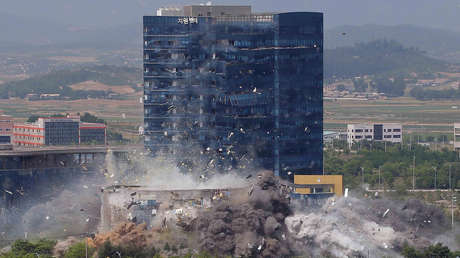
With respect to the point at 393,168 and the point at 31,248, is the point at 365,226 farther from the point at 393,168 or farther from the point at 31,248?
the point at 393,168

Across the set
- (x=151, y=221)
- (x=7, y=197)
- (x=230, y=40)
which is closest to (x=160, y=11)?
(x=230, y=40)

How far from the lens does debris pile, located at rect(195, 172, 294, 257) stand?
107938 millimetres

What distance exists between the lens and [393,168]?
176 meters

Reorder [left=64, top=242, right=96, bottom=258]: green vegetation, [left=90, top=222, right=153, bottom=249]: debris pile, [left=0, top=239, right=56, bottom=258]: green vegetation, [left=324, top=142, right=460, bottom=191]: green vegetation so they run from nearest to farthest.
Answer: [left=64, top=242, right=96, bottom=258]: green vegetation < [left=90, top=222, right=153, bottom=249]: debris pile < [left=0, top=239, right=56, bottom=258]: green vegetation < [left=324, top=142, right=460, bottom=191]: green vegetation

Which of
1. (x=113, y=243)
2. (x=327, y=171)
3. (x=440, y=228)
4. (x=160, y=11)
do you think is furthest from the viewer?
(x=327, y=171)

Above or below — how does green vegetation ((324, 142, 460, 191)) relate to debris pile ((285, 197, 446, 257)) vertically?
above

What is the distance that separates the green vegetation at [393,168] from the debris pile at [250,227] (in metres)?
41.8

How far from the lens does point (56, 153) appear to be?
140 metres

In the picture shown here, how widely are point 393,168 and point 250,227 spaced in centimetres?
6931

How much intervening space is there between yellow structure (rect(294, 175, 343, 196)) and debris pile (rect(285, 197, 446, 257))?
10764 millimetres

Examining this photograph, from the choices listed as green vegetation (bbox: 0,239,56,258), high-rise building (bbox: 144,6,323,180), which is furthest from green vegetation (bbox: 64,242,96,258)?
high-rise building (bbox: 144,6,323,180)

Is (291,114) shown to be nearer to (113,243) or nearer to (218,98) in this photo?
(218,98)

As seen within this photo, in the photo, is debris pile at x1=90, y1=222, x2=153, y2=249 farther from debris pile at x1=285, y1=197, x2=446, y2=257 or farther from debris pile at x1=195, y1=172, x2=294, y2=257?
debris pile at x1=285, y1=197, x2=446, y2=257

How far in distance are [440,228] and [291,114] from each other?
22.8m
